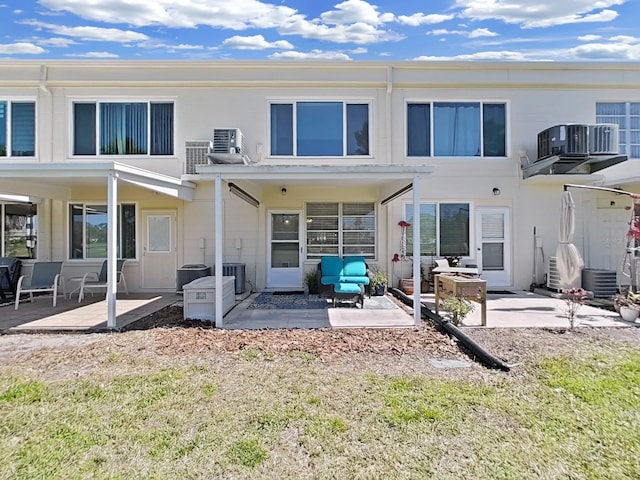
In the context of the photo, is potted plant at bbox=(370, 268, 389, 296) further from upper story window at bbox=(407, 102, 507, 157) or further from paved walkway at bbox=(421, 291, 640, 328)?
upper story window at bbox=(407, 102, 507, 157)

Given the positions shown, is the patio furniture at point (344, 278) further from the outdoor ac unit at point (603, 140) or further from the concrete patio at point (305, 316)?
the outdoor ac unit at point (603, 140)

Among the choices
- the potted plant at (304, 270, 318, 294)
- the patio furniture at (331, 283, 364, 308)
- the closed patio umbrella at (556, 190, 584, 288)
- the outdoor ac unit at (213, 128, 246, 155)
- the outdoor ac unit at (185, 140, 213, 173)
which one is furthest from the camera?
the outdoor ac unit at (185, 140, 213, 173)

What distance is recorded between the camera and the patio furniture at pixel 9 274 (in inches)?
352

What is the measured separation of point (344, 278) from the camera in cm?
820

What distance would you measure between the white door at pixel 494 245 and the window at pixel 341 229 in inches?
109

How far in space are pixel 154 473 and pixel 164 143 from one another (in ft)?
29.4

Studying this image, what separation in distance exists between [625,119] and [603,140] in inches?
80.8

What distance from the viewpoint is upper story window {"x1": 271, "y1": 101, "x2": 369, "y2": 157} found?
397 inches

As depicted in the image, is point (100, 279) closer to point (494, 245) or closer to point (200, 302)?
point (200, 302)

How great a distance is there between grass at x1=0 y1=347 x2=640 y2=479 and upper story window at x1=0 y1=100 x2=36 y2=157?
25.4 ft

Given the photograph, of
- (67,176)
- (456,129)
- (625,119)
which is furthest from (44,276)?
(625,119)

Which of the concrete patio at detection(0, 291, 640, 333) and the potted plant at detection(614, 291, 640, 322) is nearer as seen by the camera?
the concrete patio at detection(0, 291, 640, 333)

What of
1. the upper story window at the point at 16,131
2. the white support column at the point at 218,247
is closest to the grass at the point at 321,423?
the white support column at the point at 218,247

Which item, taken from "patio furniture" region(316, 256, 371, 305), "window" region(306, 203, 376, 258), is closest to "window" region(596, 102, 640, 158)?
"window" region(306, 203, 376, 258)
